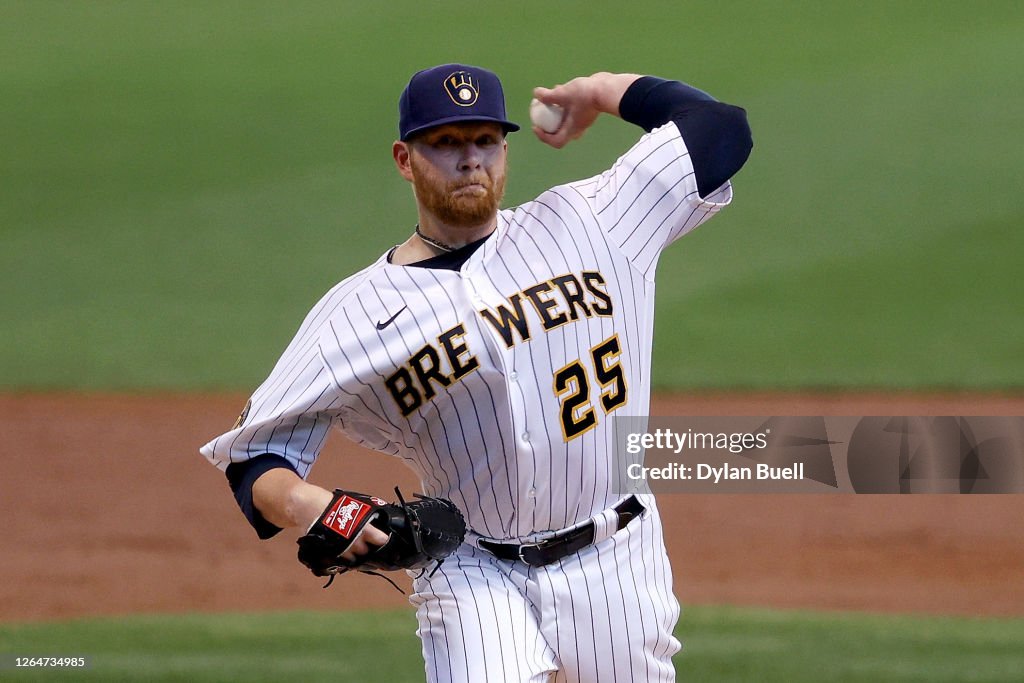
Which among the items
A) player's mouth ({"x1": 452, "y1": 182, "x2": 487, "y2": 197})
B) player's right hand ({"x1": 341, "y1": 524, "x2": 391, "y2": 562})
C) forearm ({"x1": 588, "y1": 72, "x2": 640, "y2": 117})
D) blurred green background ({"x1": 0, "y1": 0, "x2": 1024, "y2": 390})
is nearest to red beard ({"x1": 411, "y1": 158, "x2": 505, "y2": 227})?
player's mouth ({"x1": 452, "y1": 182, "x2": 487, "y2": 197})

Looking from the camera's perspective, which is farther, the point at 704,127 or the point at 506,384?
the point at 704,127

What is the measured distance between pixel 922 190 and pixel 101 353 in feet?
22.7

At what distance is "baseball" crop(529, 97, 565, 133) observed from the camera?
343 centimetres

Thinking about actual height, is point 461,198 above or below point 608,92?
below

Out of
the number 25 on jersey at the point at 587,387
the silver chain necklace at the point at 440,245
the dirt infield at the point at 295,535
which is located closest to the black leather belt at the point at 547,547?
the number 25 on jersey at the point at 587,387

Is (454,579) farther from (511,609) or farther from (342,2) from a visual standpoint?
(342,2)

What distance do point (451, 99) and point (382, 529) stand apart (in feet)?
3.28

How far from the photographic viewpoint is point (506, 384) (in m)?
3.07

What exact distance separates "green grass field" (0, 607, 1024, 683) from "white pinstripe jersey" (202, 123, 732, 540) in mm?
2311

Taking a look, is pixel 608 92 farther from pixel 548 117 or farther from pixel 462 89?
pixel 462 89

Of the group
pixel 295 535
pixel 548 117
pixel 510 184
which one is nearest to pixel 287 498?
pixel 548 117

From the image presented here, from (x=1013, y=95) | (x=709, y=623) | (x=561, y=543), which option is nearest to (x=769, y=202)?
(x=1013, y=95)

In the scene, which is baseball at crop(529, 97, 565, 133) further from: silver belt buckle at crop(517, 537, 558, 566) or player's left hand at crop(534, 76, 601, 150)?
silver belt buckle at crop(517, 537, 558, 566)

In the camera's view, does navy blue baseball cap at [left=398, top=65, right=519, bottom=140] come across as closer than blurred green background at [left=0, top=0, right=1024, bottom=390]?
Yes
